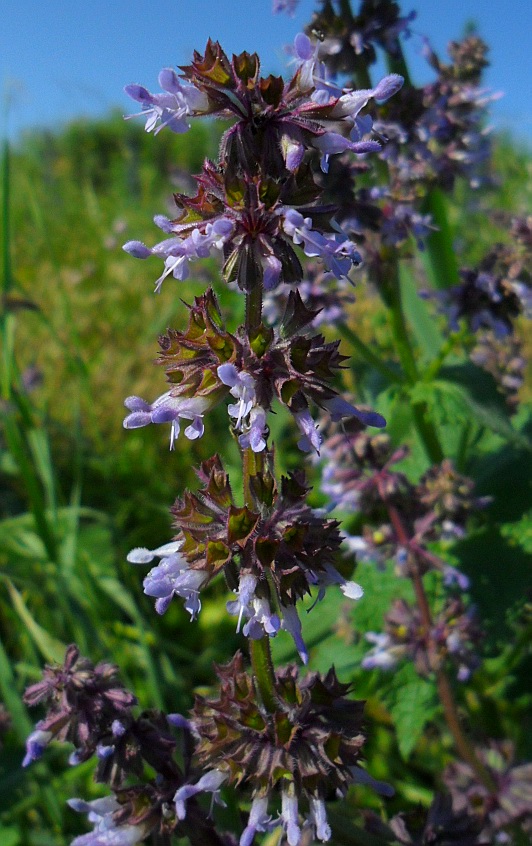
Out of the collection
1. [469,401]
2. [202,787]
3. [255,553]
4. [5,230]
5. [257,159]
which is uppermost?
[5,230]

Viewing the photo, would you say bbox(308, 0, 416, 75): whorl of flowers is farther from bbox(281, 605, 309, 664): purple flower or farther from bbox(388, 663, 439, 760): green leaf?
bbox(388, 663, 439, 760): green leaf

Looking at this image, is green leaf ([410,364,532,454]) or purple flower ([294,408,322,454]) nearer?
purple flower ([294,408,322,454])

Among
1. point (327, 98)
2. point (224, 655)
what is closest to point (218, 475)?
point (327, 98)

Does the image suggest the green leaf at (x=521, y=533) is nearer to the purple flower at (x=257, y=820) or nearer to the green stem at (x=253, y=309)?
the purple flower at (x=257, y=820)

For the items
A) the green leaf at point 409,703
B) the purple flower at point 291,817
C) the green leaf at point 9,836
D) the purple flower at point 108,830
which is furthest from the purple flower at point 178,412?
the green leaf at point 9,836

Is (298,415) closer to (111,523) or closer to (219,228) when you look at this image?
(219,228)

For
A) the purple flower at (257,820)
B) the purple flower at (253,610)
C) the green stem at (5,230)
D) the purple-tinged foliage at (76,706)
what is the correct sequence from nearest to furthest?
the purple flower at (253,610)
the purple flower at (257,820)
the purple-tinged foliage at (76,706)
the green stem at (5,230)

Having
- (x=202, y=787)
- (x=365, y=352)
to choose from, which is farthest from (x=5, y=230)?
(x=202, y=787)

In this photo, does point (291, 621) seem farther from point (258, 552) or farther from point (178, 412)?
point (178, 412)

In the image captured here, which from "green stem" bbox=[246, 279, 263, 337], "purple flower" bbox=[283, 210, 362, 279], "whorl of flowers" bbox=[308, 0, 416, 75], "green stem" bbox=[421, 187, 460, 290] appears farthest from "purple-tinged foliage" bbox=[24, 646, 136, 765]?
"green stem" bbox=[421, 187, 460, 290]
